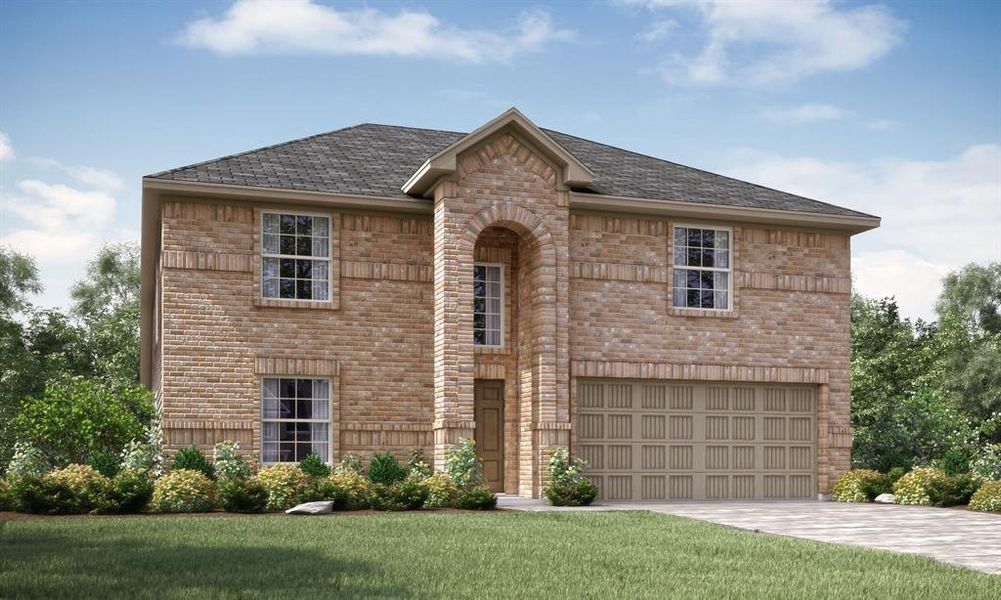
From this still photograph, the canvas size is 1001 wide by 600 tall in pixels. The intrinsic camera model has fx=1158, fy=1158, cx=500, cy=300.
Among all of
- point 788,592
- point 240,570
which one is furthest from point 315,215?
point 788,592

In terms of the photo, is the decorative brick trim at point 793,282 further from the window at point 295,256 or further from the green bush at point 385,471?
the window at point 295,256

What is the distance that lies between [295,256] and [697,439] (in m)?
8.63

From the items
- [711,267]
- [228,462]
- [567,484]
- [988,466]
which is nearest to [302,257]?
[228,462]

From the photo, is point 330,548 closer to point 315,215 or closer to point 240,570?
point 240,570

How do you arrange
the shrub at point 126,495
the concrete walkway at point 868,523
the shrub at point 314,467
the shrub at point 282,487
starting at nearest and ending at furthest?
the concrete walkway at point 868,523, the shrub at point 126,495, the shrub at point 282,487, the shrub at point 314,467

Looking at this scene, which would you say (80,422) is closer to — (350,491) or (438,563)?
(350,491)

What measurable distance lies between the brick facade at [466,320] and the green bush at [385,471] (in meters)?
0.81

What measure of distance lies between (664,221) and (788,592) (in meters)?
13.6

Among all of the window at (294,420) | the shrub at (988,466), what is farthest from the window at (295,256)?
the shrub at (988,466)

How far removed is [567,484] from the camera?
20266 mm

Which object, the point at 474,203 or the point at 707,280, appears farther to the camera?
the point at 707,280

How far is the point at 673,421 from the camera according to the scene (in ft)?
74.9

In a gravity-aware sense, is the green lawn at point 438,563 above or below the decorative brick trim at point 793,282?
below

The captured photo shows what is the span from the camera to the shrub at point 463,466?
19.8 meters
